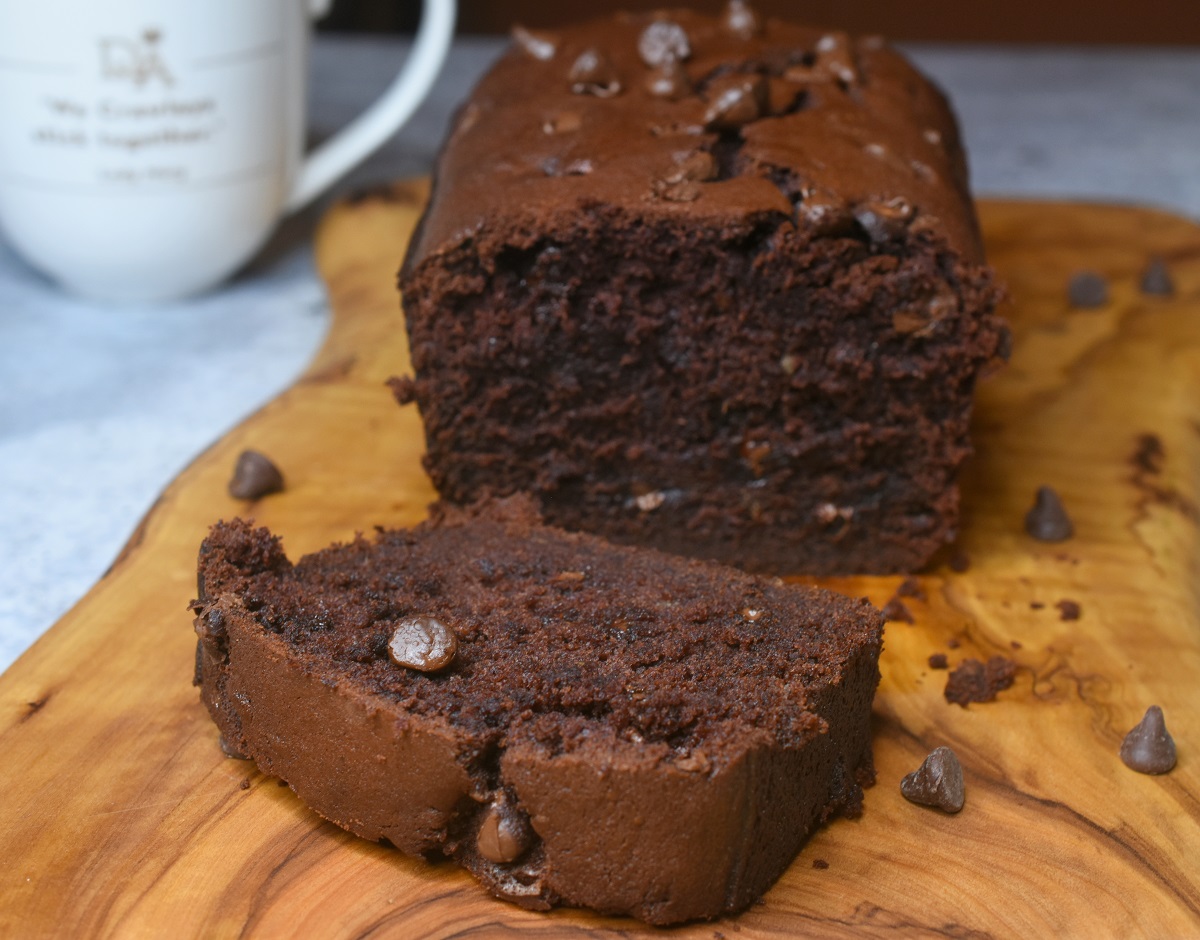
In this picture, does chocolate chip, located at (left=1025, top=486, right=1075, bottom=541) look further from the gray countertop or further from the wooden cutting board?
the gray countertop

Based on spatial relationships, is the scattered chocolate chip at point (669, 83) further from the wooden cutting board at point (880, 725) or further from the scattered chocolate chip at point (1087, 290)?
the scattered chocolate chip at point (1087, 290)

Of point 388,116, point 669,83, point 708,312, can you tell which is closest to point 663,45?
point 669,83

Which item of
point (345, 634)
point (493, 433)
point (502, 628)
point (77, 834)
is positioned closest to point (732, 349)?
point (493, 433)

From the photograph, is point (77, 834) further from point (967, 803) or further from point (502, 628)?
point (967, 803)

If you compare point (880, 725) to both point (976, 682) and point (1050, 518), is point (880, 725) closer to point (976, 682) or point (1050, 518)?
point (976, 682)

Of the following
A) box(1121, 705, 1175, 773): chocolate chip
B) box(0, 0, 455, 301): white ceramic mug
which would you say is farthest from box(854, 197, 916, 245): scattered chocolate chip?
box(0, 0, 455, 301): white ceramic mug

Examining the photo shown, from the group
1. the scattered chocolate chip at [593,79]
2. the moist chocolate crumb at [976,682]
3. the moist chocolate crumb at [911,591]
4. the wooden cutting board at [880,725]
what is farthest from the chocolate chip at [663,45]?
the moist chocolate crumb at [976,682]
